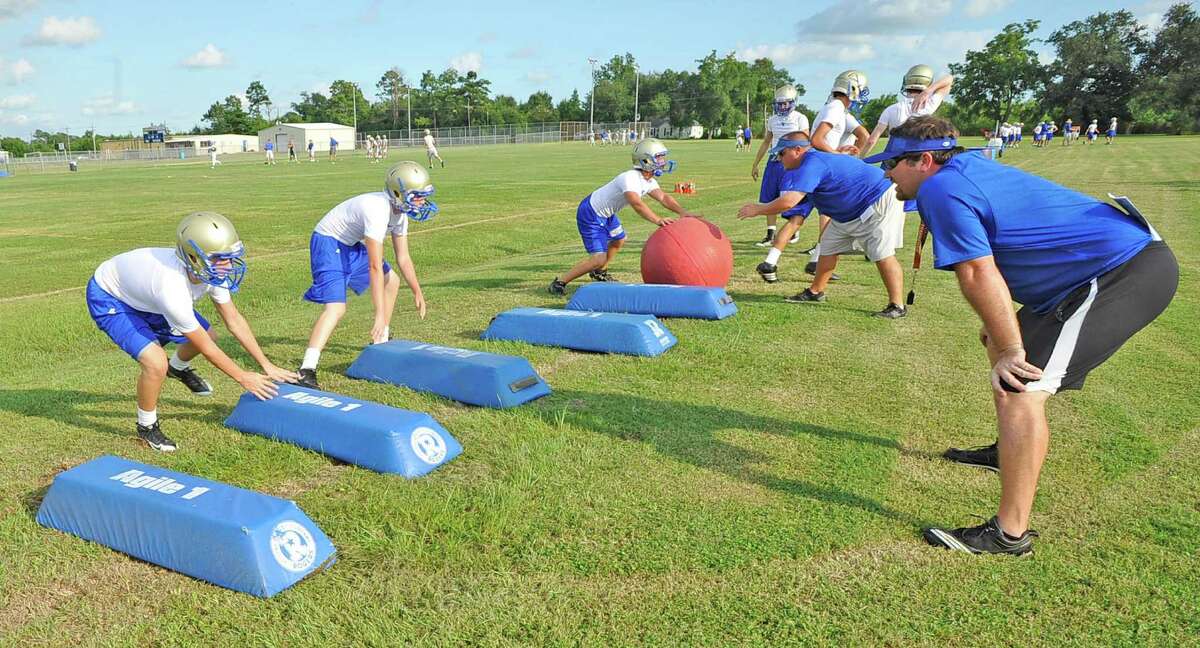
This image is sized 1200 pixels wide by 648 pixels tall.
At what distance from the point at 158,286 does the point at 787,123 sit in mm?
9066

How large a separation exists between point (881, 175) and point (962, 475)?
4.18 m

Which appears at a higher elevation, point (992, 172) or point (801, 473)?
point (992, 172)

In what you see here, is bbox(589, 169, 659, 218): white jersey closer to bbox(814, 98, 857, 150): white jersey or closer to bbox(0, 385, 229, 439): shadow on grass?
bbox(814, 98, 857, 150): white jersey

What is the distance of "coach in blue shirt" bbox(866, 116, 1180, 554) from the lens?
3.59m

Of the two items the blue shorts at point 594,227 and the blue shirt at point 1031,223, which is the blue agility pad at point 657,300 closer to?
the blue shorts at point 594,227

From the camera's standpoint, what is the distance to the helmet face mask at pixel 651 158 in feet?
32.2

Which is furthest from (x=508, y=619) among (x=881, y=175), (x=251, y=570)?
(x=881, y=175)

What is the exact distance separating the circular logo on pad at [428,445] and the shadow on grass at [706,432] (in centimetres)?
94

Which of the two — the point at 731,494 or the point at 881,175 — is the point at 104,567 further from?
the point at 881,175

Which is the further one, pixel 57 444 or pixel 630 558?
pixel 57 444

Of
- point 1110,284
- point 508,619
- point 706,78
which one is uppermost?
point 706,78

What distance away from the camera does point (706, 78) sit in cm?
12456

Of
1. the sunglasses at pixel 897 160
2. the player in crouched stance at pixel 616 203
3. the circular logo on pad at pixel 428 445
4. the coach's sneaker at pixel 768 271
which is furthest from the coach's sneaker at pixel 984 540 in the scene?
the coach's sneaker at pixel 768 271

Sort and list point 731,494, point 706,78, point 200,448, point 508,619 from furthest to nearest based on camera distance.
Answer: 1. point 706,78
2. point 200,448
3. point 731,494
4. point 508,619
